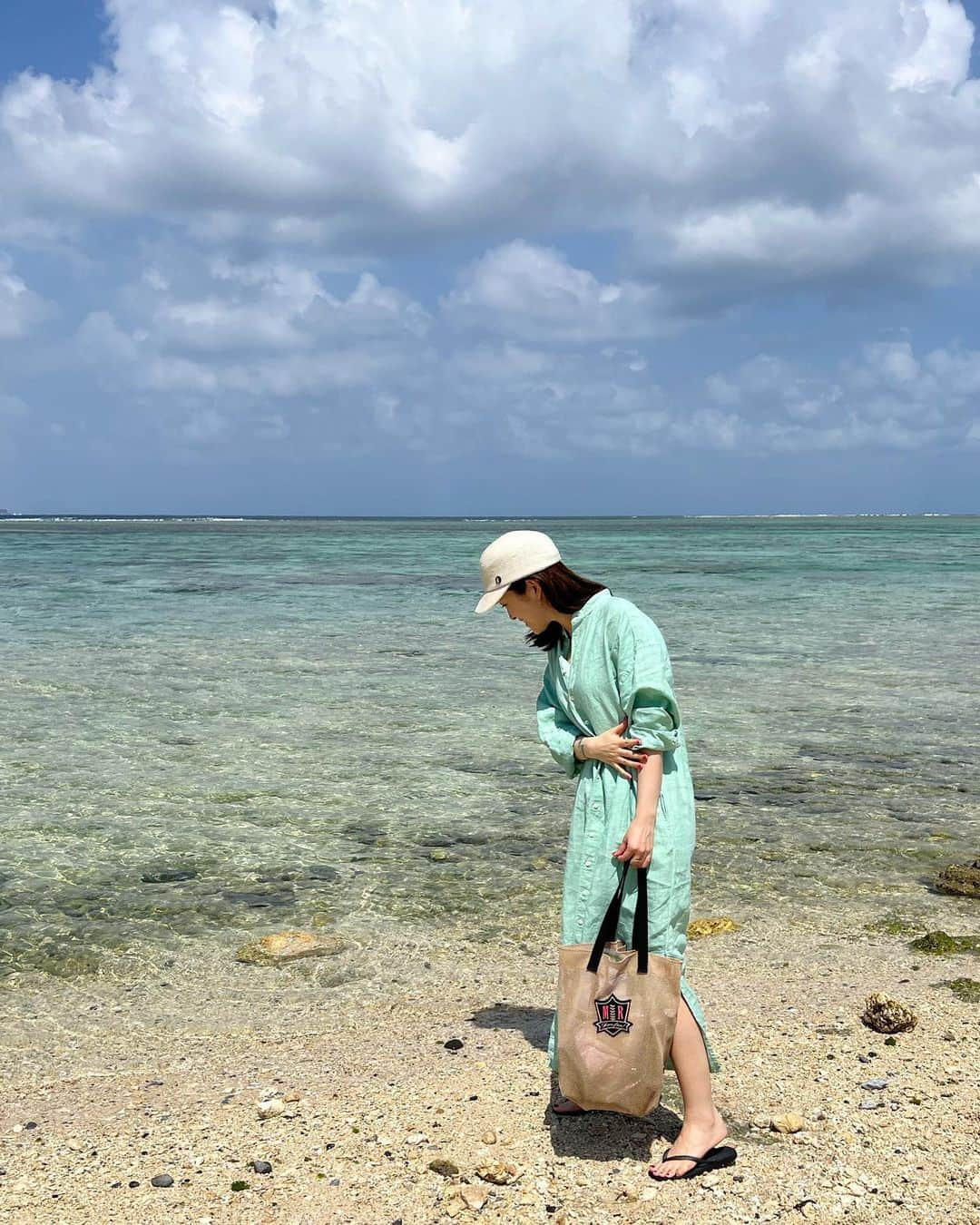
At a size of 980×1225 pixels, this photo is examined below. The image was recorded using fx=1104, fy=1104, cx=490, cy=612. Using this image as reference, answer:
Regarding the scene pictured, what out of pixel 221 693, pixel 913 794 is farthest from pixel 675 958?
pixel 221 693

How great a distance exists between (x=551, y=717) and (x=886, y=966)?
2.78 meters

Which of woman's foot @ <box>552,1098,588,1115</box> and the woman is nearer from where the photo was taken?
the woman

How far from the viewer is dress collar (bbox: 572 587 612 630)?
11.5 feet

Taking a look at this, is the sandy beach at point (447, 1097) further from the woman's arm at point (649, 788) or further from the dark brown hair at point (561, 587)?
the dark brown hair at point (561, 587)

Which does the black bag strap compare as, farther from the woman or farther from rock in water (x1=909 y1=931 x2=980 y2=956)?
rock in water (x1=909 y1=931 x2=980 y2=956)

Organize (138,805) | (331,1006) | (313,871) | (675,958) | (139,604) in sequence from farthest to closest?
1. (139,604)
2. (138,805)
3. (313,871)
4. (331,1006)
5. (675,958)

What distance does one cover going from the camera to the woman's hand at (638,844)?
3.31m

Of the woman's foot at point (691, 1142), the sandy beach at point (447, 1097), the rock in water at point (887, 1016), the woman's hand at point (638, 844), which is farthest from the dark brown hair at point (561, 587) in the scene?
the rock in water at point (887, 1016)

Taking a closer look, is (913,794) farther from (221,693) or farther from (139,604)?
(139,604)

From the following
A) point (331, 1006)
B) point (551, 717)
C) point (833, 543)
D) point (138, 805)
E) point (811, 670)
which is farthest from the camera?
point (833, 543)

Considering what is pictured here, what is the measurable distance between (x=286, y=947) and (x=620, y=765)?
3169 millimetres

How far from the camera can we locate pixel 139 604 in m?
25.2

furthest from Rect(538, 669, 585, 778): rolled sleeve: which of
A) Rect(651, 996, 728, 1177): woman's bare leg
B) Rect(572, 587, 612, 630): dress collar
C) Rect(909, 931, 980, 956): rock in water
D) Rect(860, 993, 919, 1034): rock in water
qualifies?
Rect(909, 931, 980, 956): rock in water

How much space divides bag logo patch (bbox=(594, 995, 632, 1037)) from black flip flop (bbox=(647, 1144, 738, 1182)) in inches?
21.2
